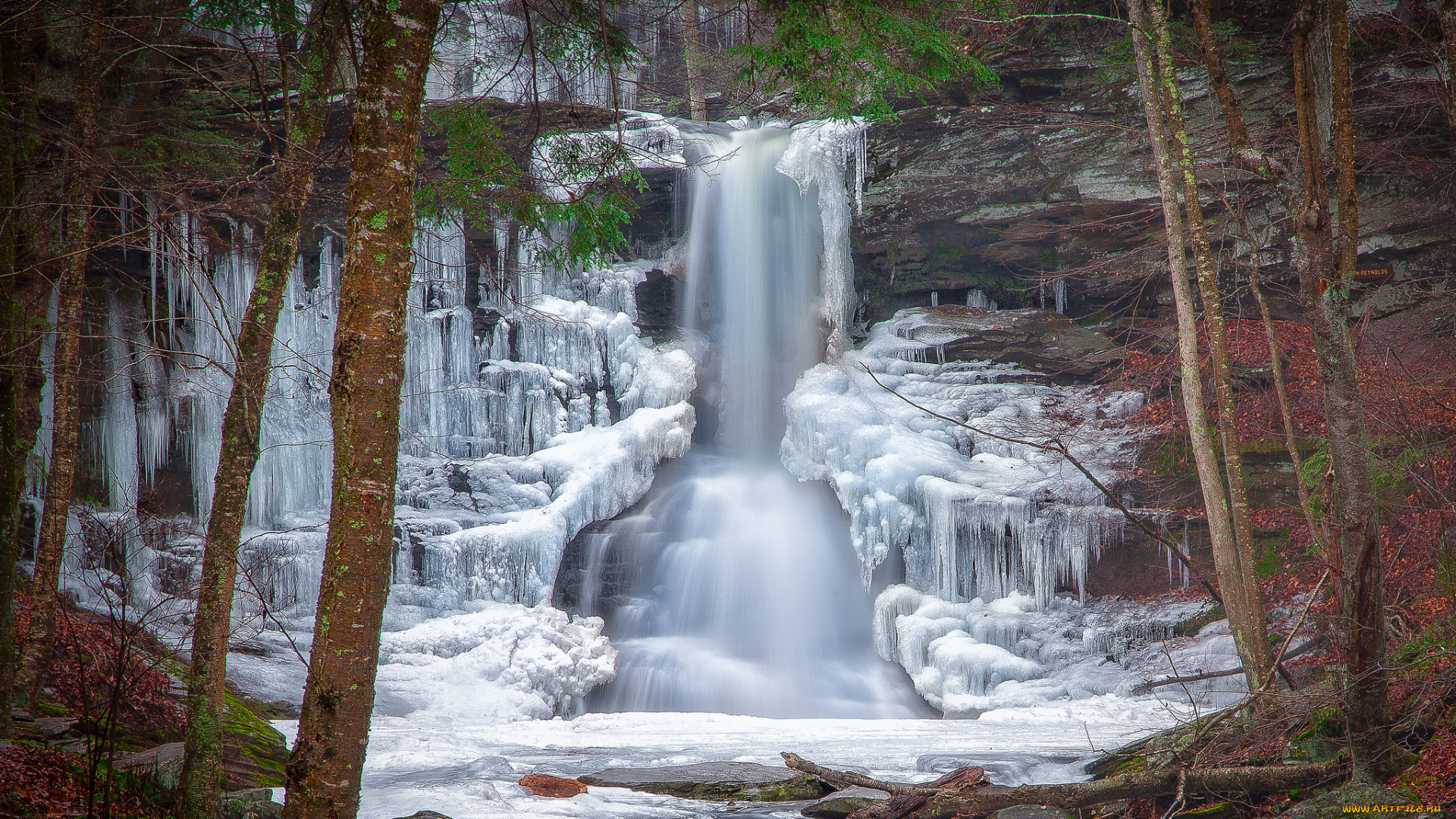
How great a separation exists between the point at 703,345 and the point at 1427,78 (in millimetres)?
11767

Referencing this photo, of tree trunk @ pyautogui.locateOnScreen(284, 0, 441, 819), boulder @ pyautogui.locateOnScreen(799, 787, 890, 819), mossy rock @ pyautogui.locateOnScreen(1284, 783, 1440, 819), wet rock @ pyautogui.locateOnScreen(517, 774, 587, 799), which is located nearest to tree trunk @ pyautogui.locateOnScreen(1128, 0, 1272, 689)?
mossy rock @ pyautogui.locateOnScreen(1284, 783, 1440, 819)

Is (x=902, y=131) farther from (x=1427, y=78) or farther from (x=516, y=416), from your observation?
(x=516, y=416)

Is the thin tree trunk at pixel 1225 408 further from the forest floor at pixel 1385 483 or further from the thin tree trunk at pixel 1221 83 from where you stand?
the forest floor at pixel 1385 483

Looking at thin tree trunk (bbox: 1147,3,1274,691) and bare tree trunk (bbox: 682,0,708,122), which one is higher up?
bare tree trunk (bbox: 682,0,708,122)

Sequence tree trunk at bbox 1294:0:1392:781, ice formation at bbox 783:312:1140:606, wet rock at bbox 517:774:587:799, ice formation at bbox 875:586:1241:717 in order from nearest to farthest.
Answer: tree trunk at bbox 1294:0:1392:781, wet rock at bbox 517:774:587:799, ice formation at bbox 875:586:1241:717, ice formation at bbox 783:312:1140:606

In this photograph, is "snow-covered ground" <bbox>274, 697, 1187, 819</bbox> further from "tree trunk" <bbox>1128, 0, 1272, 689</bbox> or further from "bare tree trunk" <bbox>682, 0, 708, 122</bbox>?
"bare tree trunk" <bbox>682, 0, 708, 122</bbox>

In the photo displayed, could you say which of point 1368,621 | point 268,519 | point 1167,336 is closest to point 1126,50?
point 1167,336

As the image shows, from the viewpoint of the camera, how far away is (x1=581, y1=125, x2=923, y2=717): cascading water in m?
12.4

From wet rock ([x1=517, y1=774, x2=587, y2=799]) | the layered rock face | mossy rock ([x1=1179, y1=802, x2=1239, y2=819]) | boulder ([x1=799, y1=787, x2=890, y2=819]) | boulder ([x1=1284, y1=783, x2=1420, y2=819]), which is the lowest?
wet rock ([x1=517, y1=774, x2=587, y2=799])

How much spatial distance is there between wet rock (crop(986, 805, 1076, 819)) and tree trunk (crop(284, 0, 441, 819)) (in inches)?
146

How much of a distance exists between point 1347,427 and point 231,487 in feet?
17.9

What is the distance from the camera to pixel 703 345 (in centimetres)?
1786

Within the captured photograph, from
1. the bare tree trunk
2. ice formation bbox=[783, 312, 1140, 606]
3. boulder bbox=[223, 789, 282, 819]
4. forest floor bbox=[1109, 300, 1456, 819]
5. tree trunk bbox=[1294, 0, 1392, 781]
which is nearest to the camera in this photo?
tree trunk bbox=[1294, 0, 1392, 781]

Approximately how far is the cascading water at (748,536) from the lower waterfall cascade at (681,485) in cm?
5
